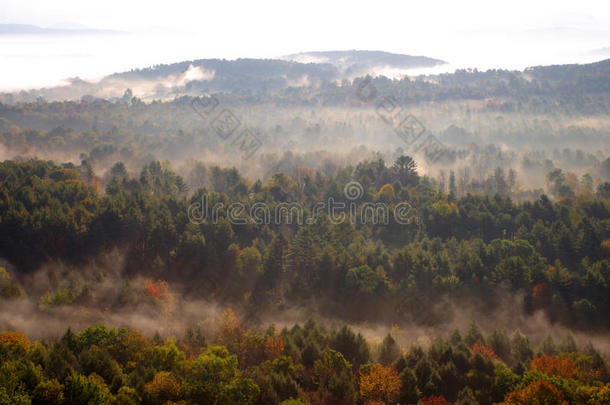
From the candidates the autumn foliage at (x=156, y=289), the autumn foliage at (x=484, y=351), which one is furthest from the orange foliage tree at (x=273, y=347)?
the autumn foliage at (x=156, y=289)

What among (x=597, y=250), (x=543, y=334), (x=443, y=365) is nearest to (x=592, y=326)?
(x=543, y=334)

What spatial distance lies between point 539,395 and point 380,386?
19880mm

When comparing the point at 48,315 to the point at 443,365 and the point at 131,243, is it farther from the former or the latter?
the point at 443,365

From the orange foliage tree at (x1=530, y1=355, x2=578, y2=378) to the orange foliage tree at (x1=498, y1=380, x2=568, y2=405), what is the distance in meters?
8.86

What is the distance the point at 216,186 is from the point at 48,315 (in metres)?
111

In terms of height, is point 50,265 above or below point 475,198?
below

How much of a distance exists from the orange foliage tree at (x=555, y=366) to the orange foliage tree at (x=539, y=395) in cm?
886

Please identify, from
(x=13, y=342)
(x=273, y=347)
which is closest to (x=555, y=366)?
(x=273, y=347)

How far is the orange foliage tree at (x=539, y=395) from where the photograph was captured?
5394 cm

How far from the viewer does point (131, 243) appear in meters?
116

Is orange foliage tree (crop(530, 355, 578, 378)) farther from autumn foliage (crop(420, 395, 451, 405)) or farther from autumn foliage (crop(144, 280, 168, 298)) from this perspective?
autumn foliage (crop(144, 280, 168, 298))

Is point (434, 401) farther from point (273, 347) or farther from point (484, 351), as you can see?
point (273, 347)

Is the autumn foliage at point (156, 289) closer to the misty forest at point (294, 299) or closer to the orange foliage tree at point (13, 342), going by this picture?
the misty forest at point (294, 299)

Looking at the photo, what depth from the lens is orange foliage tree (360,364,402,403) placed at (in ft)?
193
